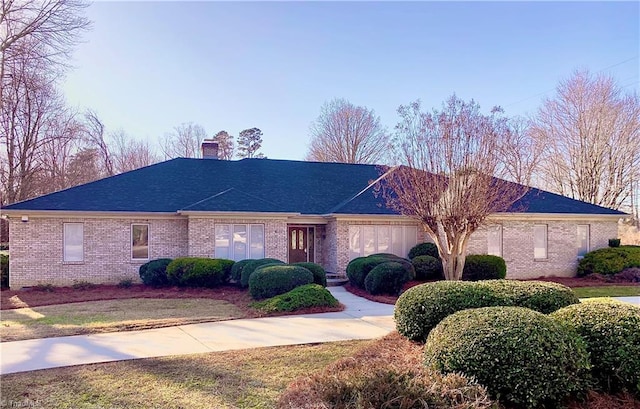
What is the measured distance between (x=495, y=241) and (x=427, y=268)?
14.8 ft

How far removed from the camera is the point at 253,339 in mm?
7980

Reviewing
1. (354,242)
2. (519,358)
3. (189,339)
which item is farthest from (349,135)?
(519,358)

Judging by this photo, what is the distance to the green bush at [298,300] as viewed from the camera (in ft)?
35.7

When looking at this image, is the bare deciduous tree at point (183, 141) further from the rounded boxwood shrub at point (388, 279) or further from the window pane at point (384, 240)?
the rounded boxwood shrub at point (388, 279)

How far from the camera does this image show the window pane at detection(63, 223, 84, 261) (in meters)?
16.4

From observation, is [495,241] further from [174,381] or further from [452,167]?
[174,381]

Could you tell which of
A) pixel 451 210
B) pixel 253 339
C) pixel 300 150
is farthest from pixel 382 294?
pixel 300 150

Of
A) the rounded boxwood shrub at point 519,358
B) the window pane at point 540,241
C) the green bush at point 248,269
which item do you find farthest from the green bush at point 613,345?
the window pane at point 540,241

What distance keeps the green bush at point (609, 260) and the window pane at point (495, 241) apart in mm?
3860

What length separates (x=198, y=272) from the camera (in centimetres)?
1505

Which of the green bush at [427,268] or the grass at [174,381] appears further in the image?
the green bush at [427,268]

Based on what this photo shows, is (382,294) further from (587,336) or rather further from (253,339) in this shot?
(587,336)

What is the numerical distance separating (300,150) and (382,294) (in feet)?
91.4

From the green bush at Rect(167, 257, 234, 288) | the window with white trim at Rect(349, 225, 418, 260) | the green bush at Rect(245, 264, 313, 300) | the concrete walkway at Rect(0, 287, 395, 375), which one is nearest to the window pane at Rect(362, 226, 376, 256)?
the window with white trim at Rect(349, 225, 418, 260)
